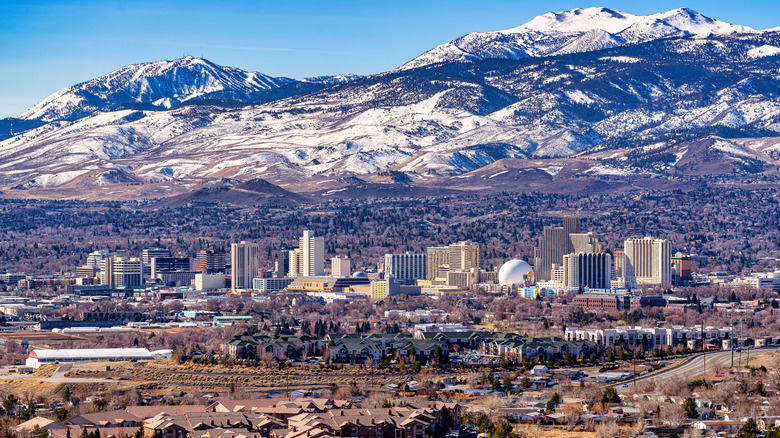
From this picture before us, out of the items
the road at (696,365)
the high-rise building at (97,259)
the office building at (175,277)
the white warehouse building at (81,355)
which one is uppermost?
the high-rise building at (97,259)

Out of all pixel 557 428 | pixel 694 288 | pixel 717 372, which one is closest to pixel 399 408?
pixel 557 428

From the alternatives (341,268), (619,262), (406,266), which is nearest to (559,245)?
(619,262)

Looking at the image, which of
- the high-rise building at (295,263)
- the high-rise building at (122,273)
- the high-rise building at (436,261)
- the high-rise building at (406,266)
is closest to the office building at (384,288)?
the high-rise building at (406,266)

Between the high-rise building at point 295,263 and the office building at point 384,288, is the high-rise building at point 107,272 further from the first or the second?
the office building at point 384,288

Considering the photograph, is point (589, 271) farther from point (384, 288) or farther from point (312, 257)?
point (312, 257)

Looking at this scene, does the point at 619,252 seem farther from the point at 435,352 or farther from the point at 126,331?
the point at 435,352

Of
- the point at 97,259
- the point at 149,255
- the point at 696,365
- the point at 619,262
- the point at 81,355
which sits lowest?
the point at 696,365
